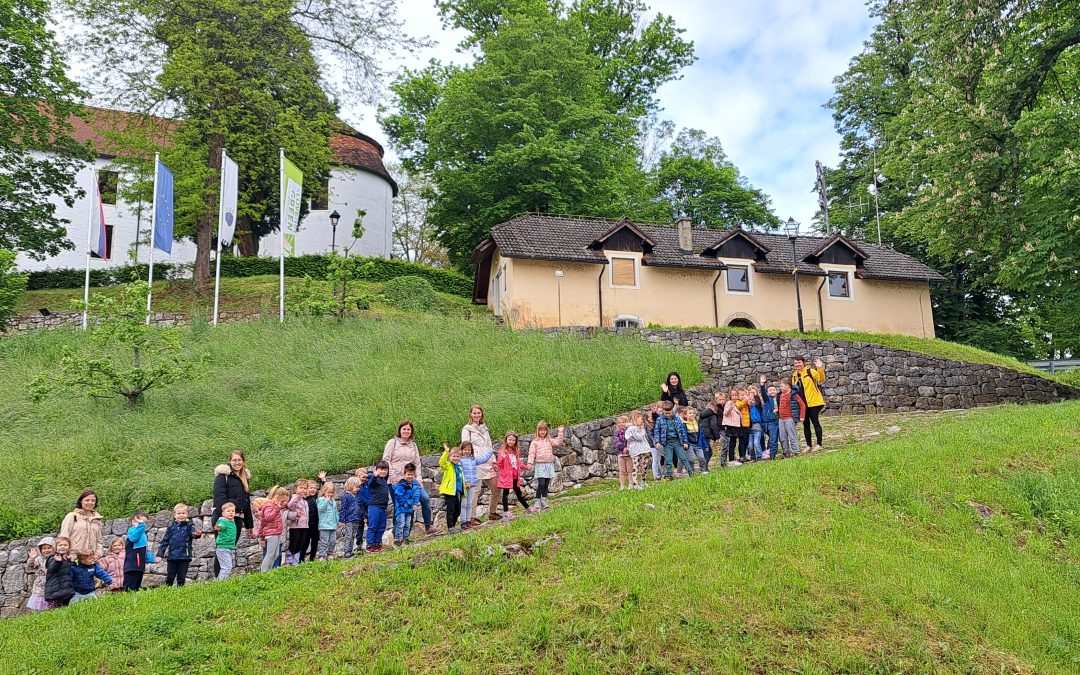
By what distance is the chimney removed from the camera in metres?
30.9

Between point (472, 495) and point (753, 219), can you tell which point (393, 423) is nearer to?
point (472, 495)

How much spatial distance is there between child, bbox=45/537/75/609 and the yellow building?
1828 cm

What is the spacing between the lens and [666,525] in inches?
379

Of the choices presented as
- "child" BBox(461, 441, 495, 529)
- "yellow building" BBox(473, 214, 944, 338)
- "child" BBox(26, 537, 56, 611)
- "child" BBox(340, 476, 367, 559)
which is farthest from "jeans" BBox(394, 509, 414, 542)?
"yellow building" BBox(473, 214, 944, 338)

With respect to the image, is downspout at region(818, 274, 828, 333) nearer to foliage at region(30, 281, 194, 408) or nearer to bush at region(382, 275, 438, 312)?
bush at region(382, 275, 438, 312)

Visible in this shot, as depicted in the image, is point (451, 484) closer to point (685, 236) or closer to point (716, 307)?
point (716, 307)

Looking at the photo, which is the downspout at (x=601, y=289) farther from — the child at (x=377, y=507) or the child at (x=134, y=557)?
the child at (x=134, y=557)

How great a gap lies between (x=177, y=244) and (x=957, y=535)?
40.7 metres

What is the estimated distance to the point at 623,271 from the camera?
29406 mm

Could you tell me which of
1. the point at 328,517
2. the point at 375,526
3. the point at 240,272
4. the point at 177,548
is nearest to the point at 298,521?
the point at 328,517

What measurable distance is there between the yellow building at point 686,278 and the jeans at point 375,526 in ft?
52.1

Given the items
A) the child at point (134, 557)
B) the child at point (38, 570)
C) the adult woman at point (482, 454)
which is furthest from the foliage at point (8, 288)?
the adult woman at point (482, 454)

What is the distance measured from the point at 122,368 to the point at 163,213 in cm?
603

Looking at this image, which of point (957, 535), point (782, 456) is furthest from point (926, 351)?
point (957, 535)
